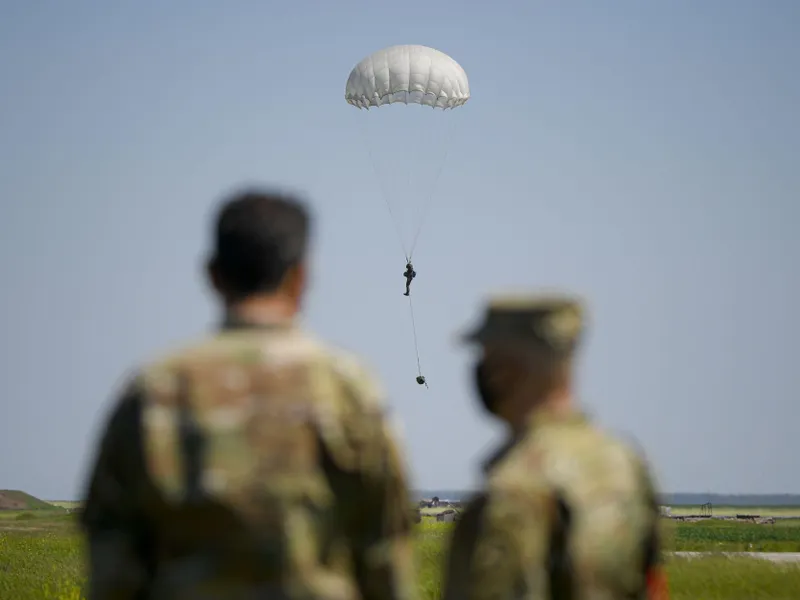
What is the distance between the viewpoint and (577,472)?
16.0ft

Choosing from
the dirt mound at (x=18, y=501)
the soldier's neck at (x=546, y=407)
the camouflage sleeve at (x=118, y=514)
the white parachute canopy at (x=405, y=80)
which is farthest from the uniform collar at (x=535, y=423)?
the dirt mound at (x=18, y=501)

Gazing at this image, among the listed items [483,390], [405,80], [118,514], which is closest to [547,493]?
[483,390]

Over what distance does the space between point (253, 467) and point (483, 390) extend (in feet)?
3.17

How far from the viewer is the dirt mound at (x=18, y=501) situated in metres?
153

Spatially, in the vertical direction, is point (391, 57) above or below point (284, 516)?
above

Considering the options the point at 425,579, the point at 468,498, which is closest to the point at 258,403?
the point at 468,498

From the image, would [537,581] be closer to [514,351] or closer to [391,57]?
[514,351]

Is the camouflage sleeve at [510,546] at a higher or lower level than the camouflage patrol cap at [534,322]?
lower

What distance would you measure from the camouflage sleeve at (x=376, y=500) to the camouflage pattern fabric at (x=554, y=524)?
27cm

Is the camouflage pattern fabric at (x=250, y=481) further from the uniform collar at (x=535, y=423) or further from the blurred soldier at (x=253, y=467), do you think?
the uniform collar at (x=535, y=423)

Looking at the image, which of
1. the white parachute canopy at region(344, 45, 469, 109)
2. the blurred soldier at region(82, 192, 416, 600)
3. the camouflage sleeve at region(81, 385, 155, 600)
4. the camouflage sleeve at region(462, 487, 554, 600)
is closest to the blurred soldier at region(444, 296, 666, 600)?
the camouflage sleeve at region(462, 487, 554, 600)

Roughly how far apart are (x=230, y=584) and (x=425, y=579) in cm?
1249

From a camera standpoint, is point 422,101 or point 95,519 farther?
A: point 422,101

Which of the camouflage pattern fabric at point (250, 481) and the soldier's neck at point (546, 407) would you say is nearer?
the camouflage pattern fabric at point (250, 481)
